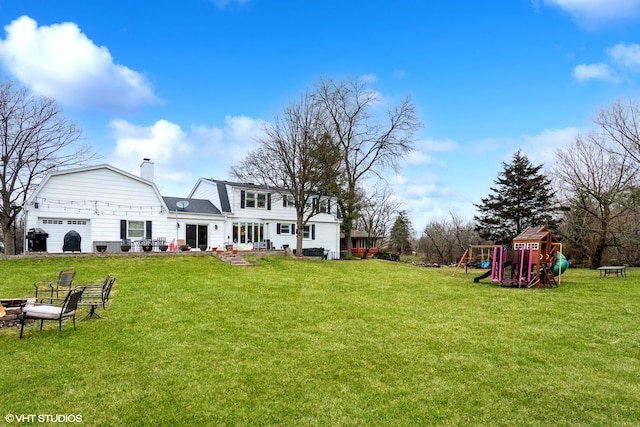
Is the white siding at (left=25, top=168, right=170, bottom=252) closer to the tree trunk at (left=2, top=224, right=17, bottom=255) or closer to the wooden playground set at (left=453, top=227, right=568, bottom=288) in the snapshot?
the tree trunk at (left=2, top=224, right=17, bottom=255)

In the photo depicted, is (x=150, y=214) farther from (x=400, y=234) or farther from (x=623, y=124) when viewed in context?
(x=400, y=234)

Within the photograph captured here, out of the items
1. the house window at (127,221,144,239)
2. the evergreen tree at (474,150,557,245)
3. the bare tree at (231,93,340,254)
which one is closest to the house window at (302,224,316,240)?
the bare tree at (231,93,340,254)

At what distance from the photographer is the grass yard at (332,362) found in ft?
14.4

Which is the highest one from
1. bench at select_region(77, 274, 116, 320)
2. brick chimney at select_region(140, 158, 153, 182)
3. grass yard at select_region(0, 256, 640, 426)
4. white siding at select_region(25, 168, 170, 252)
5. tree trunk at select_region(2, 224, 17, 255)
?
brick chimney at select_region(140, 158, 153, 182)

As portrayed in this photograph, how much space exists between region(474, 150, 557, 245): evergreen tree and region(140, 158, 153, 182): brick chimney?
25175 millimetres

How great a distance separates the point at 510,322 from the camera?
8766mm

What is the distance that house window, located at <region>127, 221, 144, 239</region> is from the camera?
23870 millimetres

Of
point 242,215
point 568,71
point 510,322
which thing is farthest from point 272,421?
point 242,215

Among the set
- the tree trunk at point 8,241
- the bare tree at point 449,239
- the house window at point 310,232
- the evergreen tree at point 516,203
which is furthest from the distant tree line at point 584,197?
the tree trunk at point 8,241

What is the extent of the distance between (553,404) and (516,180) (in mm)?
29319

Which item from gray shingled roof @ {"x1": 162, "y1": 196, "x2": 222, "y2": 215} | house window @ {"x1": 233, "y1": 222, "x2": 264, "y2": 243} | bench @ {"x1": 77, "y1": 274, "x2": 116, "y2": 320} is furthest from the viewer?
house window @ {"x1": 233, "y1": 222, "x2": 264, "y2": 243}

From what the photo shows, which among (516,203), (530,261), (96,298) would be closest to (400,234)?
(516,203)

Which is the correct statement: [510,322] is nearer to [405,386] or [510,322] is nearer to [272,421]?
[405,386]

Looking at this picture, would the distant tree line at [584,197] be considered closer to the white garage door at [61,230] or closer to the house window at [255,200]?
the house window at [255,200]
